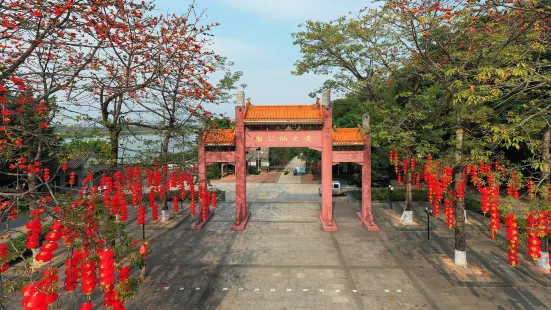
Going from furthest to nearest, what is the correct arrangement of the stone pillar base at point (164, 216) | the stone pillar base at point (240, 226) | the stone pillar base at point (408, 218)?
1. the stone pillar base at point (164, 216)
2. the stone pillar base at point (408, 218)
3. the stone pillar base at point (240, 226)

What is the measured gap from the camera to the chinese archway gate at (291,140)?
535 inches

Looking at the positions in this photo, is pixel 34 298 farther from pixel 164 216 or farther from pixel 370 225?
pixel 370 225

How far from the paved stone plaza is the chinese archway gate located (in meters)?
1.38

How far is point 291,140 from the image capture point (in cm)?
1372

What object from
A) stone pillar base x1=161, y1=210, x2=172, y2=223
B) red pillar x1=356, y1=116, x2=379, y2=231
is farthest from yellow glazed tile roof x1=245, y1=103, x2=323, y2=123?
stone pillar base x1=161, y1=210, x2=172, y2=223

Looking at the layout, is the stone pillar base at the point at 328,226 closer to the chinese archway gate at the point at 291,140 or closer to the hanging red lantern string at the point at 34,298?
the chinese archway gate at the point at 291,140

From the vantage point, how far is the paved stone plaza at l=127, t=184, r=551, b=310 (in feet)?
25.4

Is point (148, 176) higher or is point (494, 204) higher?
point (148, 176)

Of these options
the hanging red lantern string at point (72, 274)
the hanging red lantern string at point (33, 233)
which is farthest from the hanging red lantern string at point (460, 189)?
the hanging red lantern string at point (33, 233)

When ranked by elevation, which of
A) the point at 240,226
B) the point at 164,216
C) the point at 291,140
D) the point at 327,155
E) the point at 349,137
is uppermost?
the point at 349,137

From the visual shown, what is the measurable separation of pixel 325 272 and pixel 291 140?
21.3ft

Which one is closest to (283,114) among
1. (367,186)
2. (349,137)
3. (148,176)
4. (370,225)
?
(349,137)

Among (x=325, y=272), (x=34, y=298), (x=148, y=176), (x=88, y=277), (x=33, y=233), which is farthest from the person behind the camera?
(x=148, y=176)

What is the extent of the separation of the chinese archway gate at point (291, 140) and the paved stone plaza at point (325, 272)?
4.54 ft
